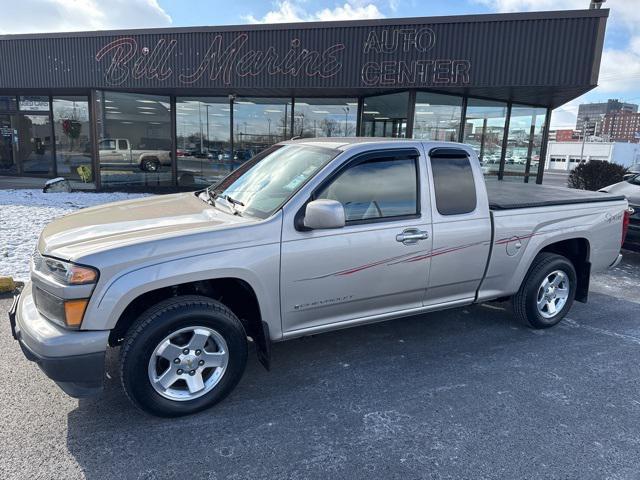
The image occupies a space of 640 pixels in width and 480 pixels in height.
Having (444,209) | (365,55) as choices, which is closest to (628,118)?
(365,55)

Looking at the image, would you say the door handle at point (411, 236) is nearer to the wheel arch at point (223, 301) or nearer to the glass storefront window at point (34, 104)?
the wheel arch at point (223, 301)

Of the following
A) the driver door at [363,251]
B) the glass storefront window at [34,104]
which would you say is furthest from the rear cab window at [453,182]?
the glass storefront window at [34,104]

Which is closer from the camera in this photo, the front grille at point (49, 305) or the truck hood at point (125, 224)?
the front grille at point (49, 305)

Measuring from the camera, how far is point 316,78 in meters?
11.3

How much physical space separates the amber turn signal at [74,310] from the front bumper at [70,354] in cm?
6

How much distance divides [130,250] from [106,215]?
1.07m

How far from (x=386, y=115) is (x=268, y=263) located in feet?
35.4

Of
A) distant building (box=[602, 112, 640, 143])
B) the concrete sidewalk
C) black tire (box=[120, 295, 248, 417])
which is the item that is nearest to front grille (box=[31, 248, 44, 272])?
black tire (box=[120, 295, 248, 417])

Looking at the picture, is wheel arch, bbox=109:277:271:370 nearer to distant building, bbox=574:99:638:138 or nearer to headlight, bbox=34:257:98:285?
headlight, bbox=34:257:98:285

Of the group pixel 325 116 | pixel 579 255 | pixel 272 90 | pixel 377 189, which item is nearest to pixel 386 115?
pixel 325 116

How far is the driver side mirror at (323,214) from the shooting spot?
3.17m

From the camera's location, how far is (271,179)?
3861mm

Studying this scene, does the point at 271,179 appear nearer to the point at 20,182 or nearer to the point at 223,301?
the point at 223,301

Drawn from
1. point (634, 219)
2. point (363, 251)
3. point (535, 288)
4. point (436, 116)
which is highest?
point (436, 116)
